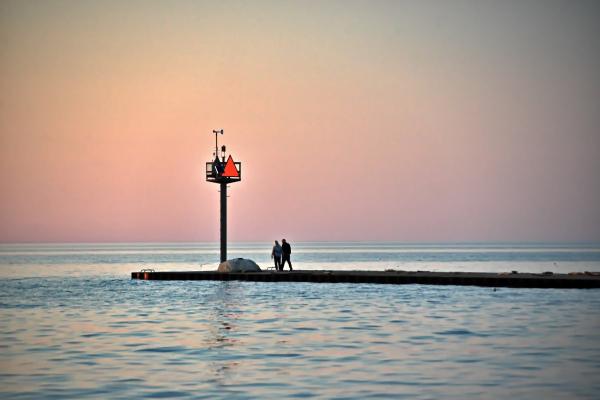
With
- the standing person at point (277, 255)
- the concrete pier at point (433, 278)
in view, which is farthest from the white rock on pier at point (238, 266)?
the standing person at point (277, 255)

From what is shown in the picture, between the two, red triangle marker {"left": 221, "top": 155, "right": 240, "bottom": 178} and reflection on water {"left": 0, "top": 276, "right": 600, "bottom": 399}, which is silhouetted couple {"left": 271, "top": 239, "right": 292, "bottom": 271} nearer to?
red triangle marker {"left": 221, "top": 155, "right": 240, "bottom": 178}

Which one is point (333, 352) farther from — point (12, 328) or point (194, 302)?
point (194, 302)

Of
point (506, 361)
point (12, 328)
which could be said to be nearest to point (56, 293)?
point (12, 328)

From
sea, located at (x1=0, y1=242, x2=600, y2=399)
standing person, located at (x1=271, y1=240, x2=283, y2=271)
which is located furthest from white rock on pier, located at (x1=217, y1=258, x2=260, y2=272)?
sea, located at (x1=0, y1=242, x2=600, y2=399)

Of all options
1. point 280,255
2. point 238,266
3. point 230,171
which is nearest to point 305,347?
point 230,171

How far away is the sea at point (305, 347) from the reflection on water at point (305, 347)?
4cm

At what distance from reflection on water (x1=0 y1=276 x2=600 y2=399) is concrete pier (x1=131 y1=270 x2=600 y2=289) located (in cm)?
82

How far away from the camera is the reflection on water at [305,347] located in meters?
21.0

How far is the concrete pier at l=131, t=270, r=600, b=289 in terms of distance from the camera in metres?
48.5

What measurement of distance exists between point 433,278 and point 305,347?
26.0 meters

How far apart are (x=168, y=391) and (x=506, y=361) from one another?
29.6 ft

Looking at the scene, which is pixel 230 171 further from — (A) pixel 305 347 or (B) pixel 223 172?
(A) pixel 305 347

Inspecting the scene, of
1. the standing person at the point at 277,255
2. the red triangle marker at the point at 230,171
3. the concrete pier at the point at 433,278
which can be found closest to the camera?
the concrete pier at the point at 433,278

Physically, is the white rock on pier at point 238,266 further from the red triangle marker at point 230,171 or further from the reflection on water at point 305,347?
the reflection on water at point 305,347
